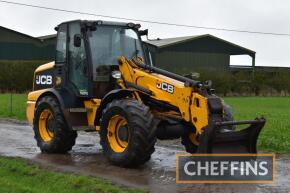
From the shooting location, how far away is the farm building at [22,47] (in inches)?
1858

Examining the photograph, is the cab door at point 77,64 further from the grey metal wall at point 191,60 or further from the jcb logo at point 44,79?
the grey metal wall at point 191,60

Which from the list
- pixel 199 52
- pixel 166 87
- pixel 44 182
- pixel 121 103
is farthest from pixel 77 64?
pixel 199 52

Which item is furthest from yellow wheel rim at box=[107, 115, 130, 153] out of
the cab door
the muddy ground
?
the cab door

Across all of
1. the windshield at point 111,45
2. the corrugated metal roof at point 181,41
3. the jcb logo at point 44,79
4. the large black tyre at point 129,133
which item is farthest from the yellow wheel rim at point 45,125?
the corrugated metal roof at point 181,41

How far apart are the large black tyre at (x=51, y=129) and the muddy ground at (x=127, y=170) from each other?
0.73 feet

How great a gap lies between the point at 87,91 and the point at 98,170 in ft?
6.88

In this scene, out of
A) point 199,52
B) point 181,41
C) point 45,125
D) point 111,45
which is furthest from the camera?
point 199,52

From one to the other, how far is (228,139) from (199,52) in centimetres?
4570

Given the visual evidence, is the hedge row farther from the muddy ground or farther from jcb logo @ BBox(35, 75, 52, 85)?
jcb logo @ BBox(35, 75, 52, 85)

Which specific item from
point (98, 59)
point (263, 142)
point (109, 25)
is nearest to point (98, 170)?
point (98, 59)

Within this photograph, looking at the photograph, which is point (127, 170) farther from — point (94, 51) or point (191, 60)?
point (191, 60)

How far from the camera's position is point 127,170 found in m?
9.77

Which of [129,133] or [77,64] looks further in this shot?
Result: [77,64]

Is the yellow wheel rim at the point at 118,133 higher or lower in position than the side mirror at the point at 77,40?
lower
